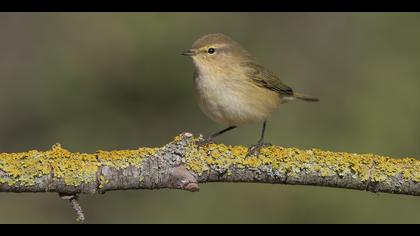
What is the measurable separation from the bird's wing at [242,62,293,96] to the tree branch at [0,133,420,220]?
1.76 m

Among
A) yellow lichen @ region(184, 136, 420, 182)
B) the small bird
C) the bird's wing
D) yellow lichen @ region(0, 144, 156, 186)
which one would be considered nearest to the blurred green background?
the bird's wing

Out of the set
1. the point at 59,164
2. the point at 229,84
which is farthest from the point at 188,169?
the point at 229,84

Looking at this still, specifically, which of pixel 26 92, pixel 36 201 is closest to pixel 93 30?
pixel 26 92

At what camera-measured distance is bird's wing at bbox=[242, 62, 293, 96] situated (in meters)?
7.13

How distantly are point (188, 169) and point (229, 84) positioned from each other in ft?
6.09

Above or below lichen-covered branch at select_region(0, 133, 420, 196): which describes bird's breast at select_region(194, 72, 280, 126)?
above

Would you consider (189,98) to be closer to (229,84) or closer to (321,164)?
(229,84)

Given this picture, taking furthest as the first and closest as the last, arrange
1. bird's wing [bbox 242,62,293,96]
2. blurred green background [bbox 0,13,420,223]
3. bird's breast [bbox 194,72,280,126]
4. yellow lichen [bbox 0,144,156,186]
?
blurred green background [bbox 0,13,420,223] < bird's wing [bbox 242,62,293,96] < bird's breast [bbox 194,72,280,126] < yellow lichen [bbox 0,144,156,186]

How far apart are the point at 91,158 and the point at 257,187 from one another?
419 centimetres

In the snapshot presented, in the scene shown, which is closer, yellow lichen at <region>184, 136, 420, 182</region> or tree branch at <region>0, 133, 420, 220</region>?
tree branch at <region>0, 133, 420, 220</region>

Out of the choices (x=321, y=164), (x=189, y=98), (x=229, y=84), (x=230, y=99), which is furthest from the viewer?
(x=189, y=98)

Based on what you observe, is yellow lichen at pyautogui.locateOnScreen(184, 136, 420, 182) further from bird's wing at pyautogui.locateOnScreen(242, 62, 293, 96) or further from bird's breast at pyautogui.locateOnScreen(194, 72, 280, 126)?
bird's wing at pyautogui.locateOnScreen(242, 62, 293, 96)

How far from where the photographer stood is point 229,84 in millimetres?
6820

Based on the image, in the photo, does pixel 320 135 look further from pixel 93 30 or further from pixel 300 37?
pixel 93 30
